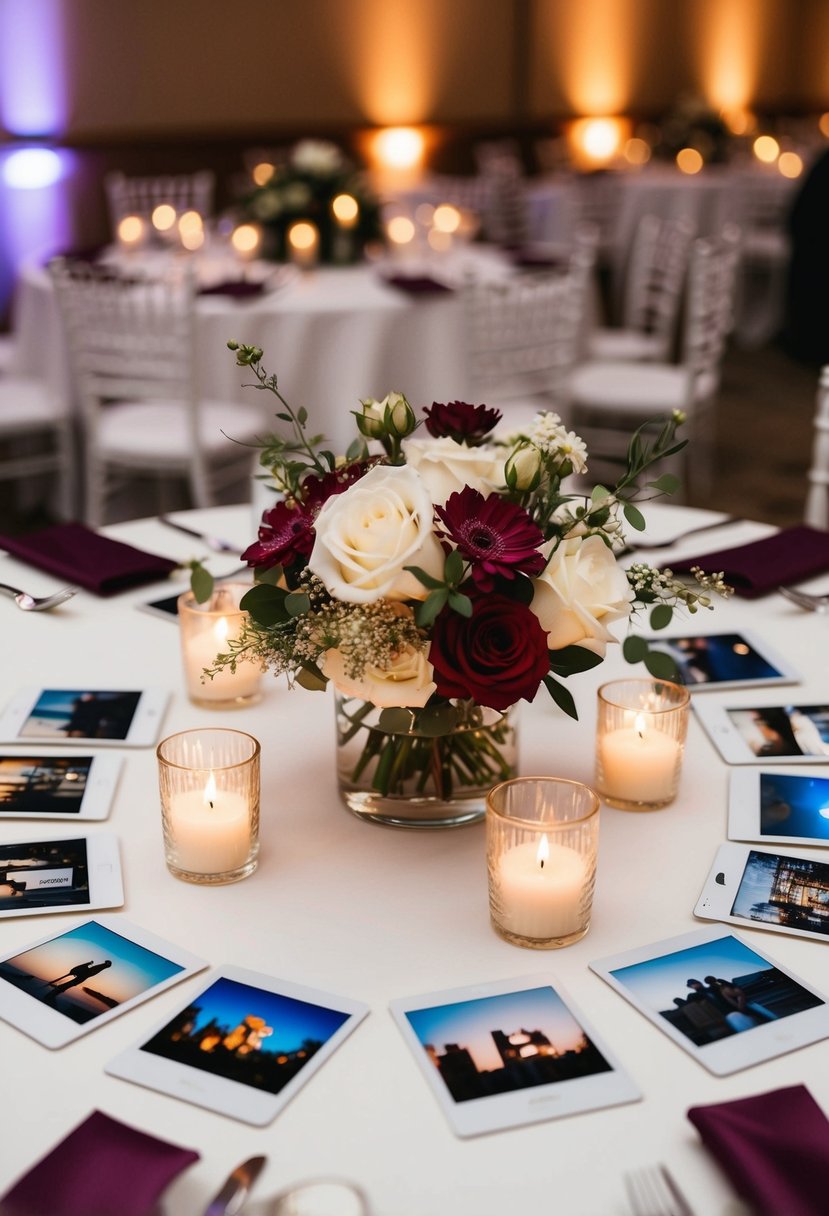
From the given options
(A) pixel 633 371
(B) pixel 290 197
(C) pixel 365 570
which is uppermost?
(B) pixel 290 197

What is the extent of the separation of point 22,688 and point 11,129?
616 centimetres

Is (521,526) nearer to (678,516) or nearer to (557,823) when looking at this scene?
(557,823)

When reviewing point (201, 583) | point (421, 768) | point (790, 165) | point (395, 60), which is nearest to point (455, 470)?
point (421, 768)

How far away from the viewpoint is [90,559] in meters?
1.86

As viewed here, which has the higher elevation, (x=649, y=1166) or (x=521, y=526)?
(x=521, y=526)

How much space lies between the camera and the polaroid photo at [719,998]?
96 cm

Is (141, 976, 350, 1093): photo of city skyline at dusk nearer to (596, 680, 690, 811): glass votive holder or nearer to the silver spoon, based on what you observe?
(596, 680, 690, 811): glass votive holder

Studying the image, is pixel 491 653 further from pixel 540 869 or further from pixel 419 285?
pixel 419 285

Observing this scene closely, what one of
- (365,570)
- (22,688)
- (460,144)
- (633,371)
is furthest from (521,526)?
(460,144)

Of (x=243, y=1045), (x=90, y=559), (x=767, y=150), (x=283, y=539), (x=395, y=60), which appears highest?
(x=395, y=60)

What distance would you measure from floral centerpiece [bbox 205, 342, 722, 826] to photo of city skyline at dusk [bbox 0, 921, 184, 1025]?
0.85 ft

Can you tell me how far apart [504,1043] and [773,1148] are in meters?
0.21

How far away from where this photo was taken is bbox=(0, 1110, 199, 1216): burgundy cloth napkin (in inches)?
31.3

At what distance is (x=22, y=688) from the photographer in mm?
1541
